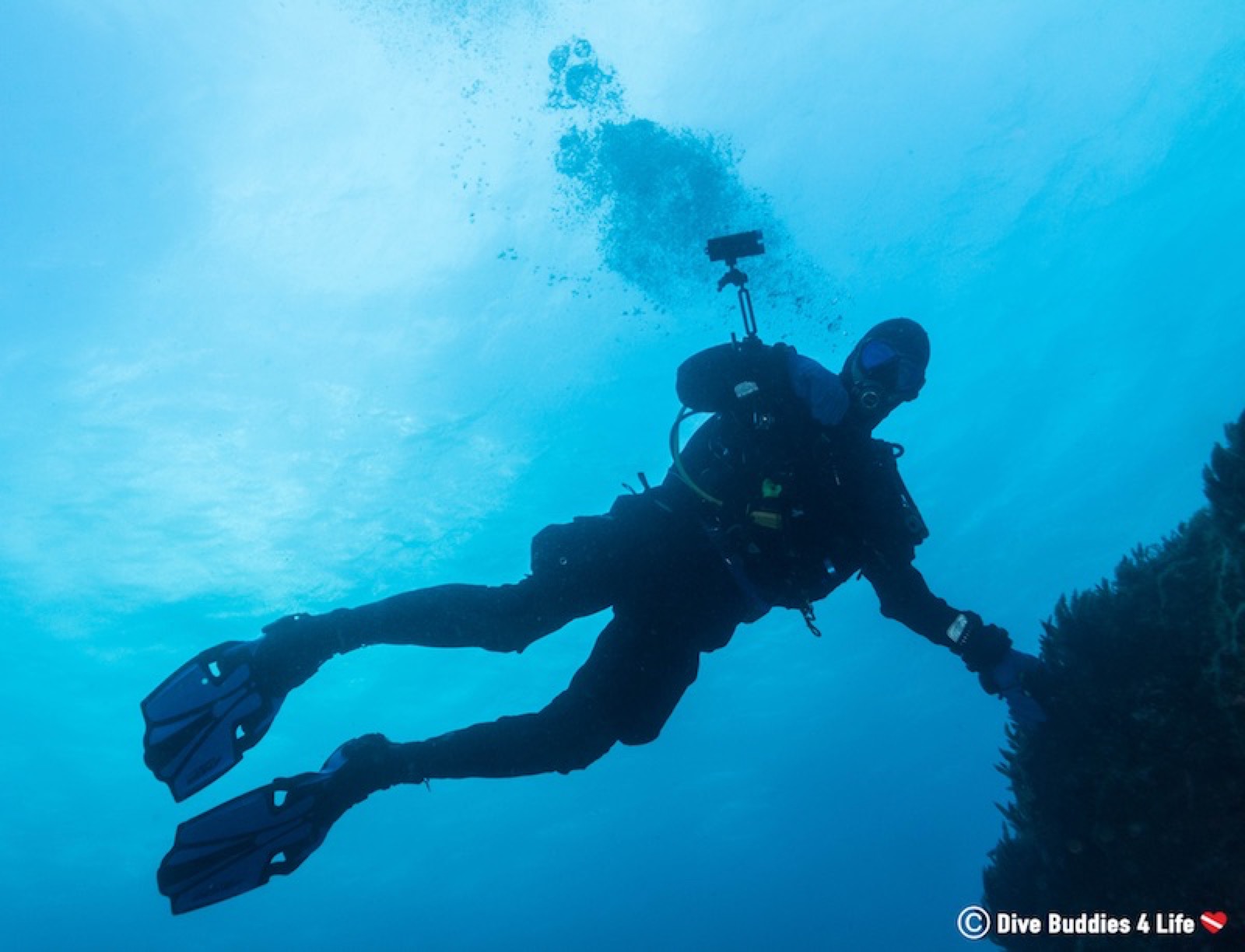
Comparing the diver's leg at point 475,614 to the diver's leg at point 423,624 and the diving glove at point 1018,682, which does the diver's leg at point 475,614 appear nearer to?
the diver's leg at point 423,624

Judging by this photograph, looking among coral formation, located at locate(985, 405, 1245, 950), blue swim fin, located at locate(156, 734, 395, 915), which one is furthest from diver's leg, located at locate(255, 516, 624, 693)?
coral formation, located at locate(985, 405, 1245, 950)

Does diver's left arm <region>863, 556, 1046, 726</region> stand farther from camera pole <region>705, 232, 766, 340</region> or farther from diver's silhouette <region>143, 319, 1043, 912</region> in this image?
camera pole <region>705, 232, 766, 340</region>

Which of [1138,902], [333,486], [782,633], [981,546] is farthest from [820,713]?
[1138,902]

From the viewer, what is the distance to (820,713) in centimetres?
3600

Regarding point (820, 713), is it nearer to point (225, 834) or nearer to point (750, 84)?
point (750, 84)

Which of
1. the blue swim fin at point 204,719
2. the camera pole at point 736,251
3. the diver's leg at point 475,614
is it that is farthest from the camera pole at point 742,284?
the blue swim fin at point 204,719

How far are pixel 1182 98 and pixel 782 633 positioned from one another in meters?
20.8

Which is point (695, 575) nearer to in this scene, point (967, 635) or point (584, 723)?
point (584, 723)
